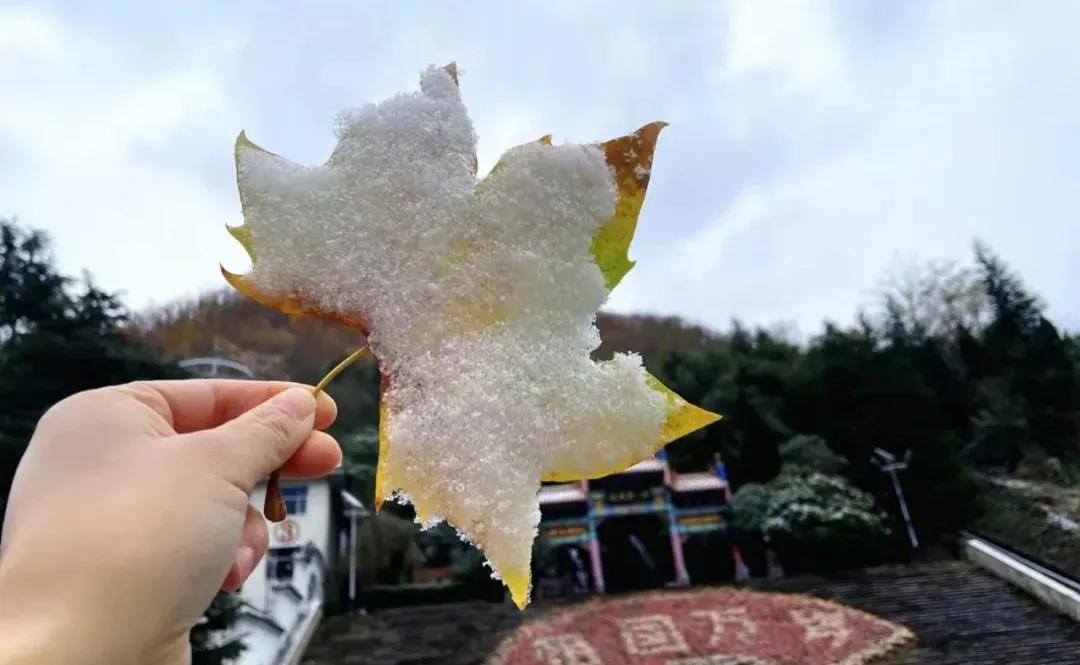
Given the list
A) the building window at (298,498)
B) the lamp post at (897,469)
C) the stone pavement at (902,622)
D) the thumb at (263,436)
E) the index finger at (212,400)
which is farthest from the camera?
the lamp post at (897,469)

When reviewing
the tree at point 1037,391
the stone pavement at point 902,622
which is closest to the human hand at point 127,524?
the stone pavement at point 902,622

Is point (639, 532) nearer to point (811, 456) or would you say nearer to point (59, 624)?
point (811, 456)

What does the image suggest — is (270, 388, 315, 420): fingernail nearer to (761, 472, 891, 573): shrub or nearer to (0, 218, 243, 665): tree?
(0, 218, 243, 665): tree

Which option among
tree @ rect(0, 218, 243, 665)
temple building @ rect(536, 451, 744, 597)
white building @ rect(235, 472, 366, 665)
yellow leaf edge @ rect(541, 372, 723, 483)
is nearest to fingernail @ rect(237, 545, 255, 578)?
yellow leaf edge @ rect(541, 372, 723, 483)

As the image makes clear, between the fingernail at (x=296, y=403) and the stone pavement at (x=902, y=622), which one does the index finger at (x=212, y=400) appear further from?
the stone pavement at (x=902, y=622)

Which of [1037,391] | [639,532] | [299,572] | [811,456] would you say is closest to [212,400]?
[299,572]

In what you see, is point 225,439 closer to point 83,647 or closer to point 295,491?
point 83,647
